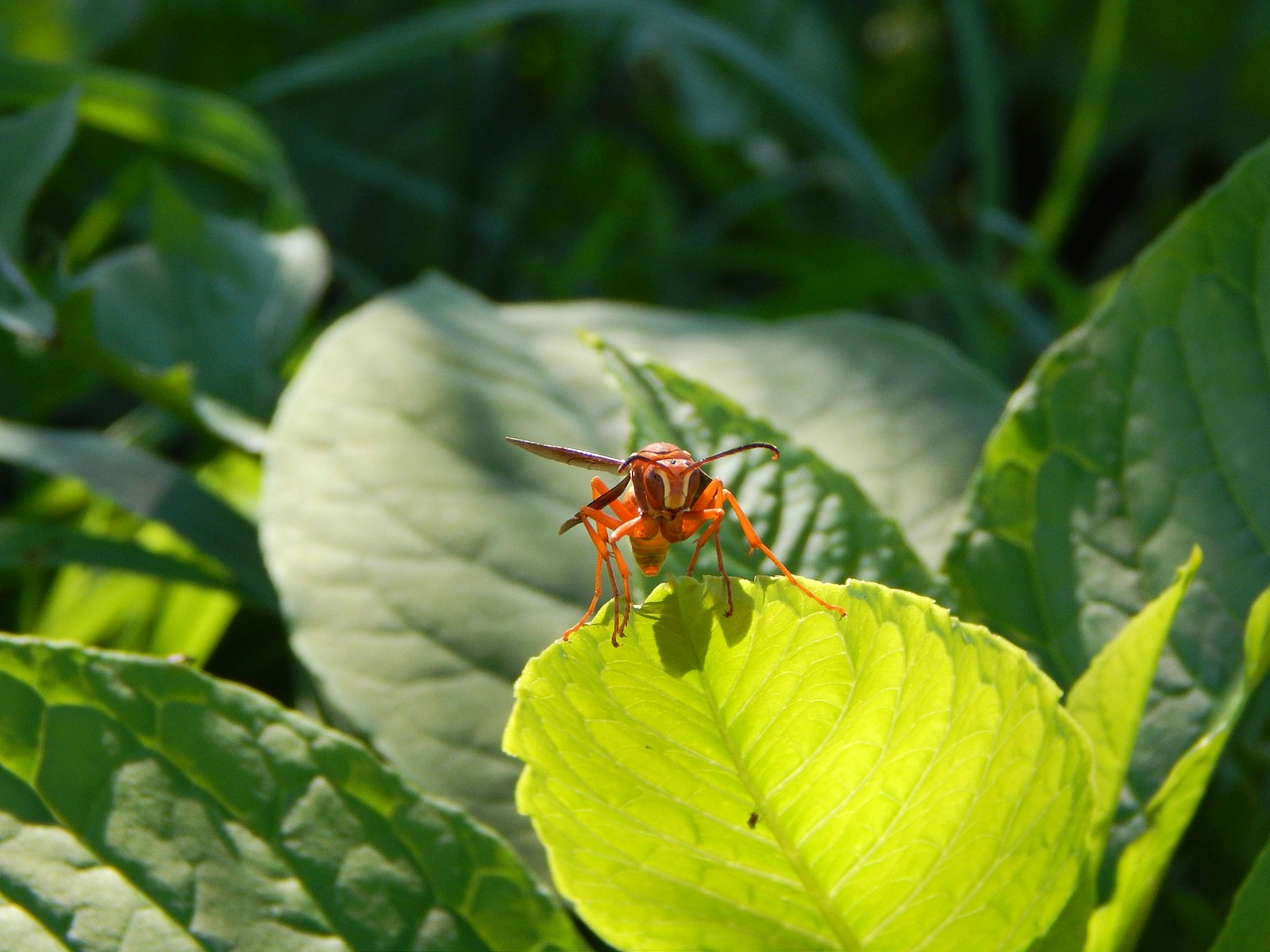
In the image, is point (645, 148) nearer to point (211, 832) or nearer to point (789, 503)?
point (789, 503)

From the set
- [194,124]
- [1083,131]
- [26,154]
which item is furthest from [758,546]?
[1083,131]

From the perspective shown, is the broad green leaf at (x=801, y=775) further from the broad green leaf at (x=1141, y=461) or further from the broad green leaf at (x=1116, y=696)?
the broad green leaf at (x=1141, y=461)

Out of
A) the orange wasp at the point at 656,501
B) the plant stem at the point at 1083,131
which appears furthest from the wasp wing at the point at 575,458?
the plant stem at the point at 1083,131

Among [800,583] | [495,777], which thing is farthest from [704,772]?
[495,777]

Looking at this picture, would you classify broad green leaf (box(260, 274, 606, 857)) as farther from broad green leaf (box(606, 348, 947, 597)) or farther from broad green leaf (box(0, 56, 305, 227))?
broad green leaf (box(0, 56, 305, 227))

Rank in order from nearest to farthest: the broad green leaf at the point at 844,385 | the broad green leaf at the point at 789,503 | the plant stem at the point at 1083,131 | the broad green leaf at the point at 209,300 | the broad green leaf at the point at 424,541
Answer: the broad green leaf at the point at 789,503 → the broad green leaf at the point at 424,541 → the broad green leaf at the point at 844,385 → the broad green leaf at the point at 209,300 → the plant stem at the point at 1083,131

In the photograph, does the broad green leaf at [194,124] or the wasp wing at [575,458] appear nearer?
the wasp wing at [575,458]
